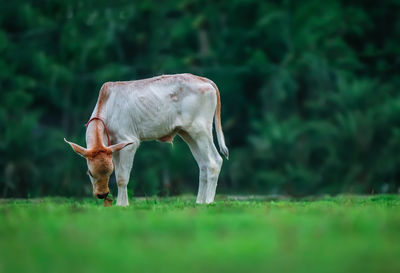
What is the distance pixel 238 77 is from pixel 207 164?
17905 mm

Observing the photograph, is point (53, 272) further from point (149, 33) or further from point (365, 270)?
point (149, 33)

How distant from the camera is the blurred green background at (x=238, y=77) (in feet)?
77.9

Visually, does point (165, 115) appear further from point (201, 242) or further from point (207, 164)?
point (201, 242)

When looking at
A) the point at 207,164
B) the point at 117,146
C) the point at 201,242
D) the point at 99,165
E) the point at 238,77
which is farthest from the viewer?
the point at 238,77

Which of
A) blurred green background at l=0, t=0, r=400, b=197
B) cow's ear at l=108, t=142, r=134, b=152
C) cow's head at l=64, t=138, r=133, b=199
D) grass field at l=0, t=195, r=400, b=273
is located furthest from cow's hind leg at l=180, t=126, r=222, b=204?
blurred green background at l=0, t=0, r=400, b=197

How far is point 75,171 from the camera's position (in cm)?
2194

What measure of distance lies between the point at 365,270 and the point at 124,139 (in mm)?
5977

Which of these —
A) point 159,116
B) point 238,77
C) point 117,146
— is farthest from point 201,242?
point 238,77

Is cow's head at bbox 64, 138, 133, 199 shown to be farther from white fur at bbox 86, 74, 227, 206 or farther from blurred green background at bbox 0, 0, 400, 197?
blurred green background at bbox 0, 0, 400, 197

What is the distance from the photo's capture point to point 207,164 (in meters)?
9.95

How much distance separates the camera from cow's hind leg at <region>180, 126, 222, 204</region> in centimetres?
983

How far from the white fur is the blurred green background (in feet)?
41.8

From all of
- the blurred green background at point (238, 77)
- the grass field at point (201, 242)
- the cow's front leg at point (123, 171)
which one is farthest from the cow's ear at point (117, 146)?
the blurred green background at point (238, 77)

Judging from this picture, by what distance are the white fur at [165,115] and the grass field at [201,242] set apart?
9.88 feet
